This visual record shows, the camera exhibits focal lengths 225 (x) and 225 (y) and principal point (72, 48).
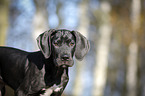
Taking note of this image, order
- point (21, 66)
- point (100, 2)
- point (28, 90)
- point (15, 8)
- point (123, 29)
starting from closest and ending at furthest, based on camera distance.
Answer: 1. point (28, 90)
2. point (21, 66)
3. point (15, 8)
4. point (100, 2)
5. point (123, 29)

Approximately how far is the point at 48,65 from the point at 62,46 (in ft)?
1.62

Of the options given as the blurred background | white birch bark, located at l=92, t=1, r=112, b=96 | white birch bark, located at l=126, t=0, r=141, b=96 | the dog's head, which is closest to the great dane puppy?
the dog's head

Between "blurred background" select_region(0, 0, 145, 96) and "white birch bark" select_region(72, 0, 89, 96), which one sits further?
"white birch bark" select_region(72, 0, 89, 96)

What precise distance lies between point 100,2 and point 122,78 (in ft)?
83.2

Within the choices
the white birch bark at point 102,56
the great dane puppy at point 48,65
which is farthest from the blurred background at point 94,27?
the great dane puppy at point 48,65

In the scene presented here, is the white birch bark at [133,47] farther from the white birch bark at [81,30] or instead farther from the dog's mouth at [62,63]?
the dog's mouth at [62,63]

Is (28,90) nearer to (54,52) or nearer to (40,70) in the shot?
(40,70)

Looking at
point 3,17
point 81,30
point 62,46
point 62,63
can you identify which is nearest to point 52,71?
point 62,63

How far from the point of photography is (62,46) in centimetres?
411

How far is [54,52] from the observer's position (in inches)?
162

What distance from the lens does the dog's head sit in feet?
13.1

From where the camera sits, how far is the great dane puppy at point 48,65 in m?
4.10

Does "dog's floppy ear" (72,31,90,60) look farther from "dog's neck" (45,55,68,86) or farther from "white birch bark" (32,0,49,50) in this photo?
"white birch bark" (32,0,49,50)

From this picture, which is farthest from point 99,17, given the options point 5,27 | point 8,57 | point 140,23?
point 8,57
